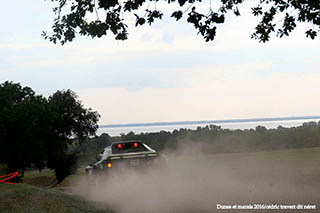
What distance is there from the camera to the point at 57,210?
1065 centimetres

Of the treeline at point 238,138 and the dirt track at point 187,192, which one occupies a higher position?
the treeline at point 238,138

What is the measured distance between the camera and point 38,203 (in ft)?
37.2

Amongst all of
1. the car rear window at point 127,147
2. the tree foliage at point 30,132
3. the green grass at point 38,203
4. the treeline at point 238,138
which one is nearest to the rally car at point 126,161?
the car rear window at point 127,147

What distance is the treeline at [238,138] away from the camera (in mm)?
40000

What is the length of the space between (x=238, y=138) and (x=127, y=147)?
31.4 meters

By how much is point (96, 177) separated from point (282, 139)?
30.3 meters

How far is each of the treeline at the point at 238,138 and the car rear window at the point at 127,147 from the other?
22.7m

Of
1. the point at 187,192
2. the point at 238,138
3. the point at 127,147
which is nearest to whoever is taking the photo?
the point at 187,192

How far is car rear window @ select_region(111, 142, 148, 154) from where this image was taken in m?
14.5

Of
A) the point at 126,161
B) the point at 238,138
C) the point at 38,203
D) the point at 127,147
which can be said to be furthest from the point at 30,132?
the point at 38,203

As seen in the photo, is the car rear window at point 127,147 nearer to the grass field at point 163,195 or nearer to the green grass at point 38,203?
the grass field at point 163,195

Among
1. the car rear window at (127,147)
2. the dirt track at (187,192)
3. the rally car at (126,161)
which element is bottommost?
the dirt track at (187,192)

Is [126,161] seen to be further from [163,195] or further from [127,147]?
A: [163,195]

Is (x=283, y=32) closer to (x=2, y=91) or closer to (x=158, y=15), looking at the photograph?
(x=158, y=15)
